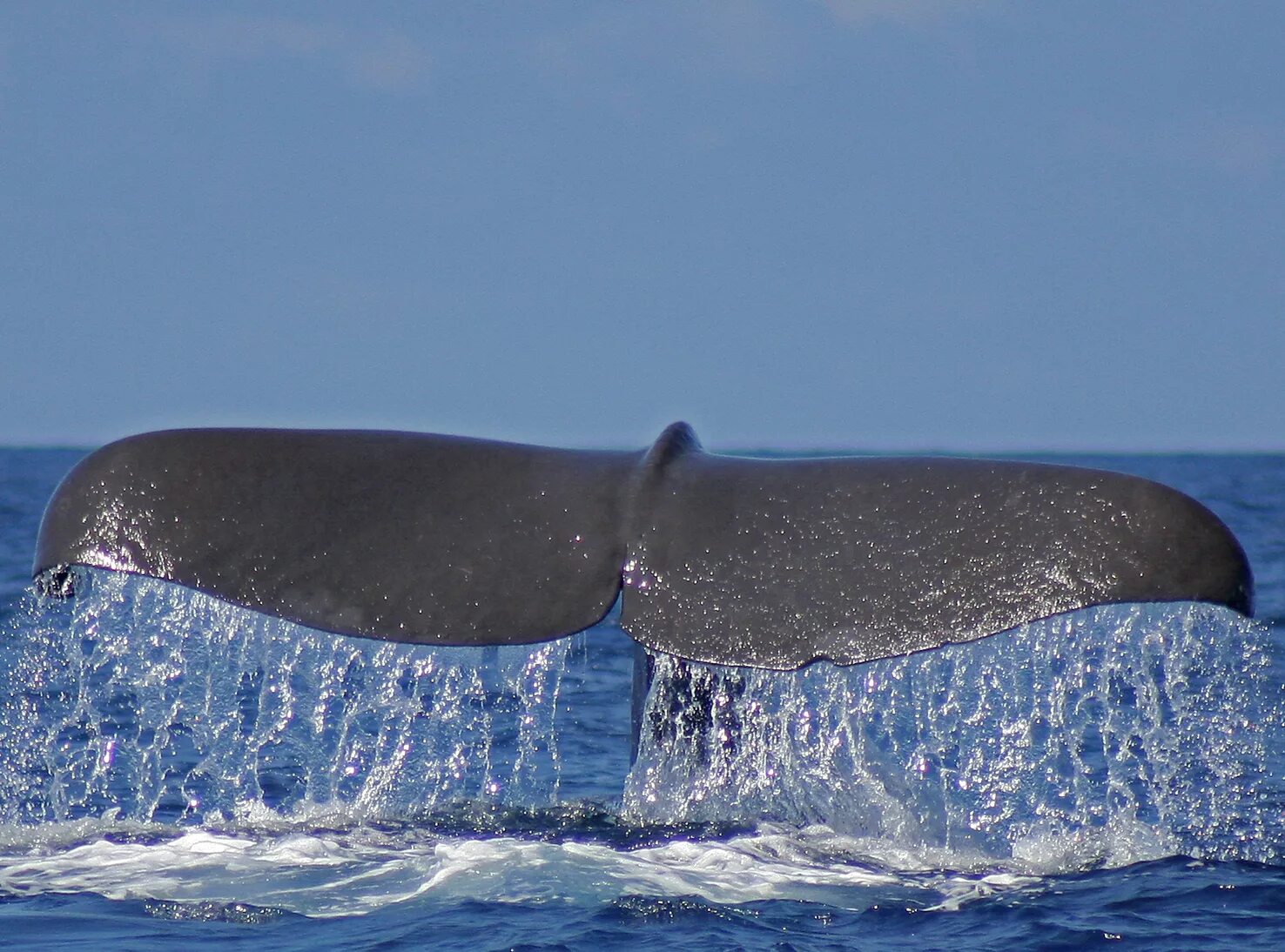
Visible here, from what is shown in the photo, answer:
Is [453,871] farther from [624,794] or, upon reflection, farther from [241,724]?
[241,724]

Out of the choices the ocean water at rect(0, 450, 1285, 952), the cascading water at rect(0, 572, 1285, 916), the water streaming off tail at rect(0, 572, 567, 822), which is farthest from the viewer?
the cascading water at rect(0, 572, 1285, 916)

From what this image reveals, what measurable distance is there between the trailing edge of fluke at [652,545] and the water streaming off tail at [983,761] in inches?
8.8

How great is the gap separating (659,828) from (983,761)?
13.9 ft

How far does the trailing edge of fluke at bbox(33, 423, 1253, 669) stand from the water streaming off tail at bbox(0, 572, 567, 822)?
289 millimetres

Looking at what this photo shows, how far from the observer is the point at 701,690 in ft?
20.2

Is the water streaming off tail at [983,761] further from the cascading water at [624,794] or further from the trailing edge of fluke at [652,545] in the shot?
the trailing edge of fluke at [652,545]

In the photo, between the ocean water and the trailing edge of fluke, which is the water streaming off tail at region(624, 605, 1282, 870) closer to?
the ocean water


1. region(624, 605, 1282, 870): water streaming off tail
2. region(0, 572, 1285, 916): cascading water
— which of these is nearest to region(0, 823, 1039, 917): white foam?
region(0, 572, 1285, 916): cascading water

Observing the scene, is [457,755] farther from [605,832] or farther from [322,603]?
[322,603]

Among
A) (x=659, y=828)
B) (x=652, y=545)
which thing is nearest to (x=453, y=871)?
(x=659, y=828)

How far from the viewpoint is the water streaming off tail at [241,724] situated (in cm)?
574

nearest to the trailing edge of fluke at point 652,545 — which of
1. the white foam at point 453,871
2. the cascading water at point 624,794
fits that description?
the cascading water at point 624,794

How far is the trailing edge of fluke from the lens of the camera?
448 centimetres

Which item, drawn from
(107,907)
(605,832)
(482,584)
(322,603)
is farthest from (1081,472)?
(107,907)
